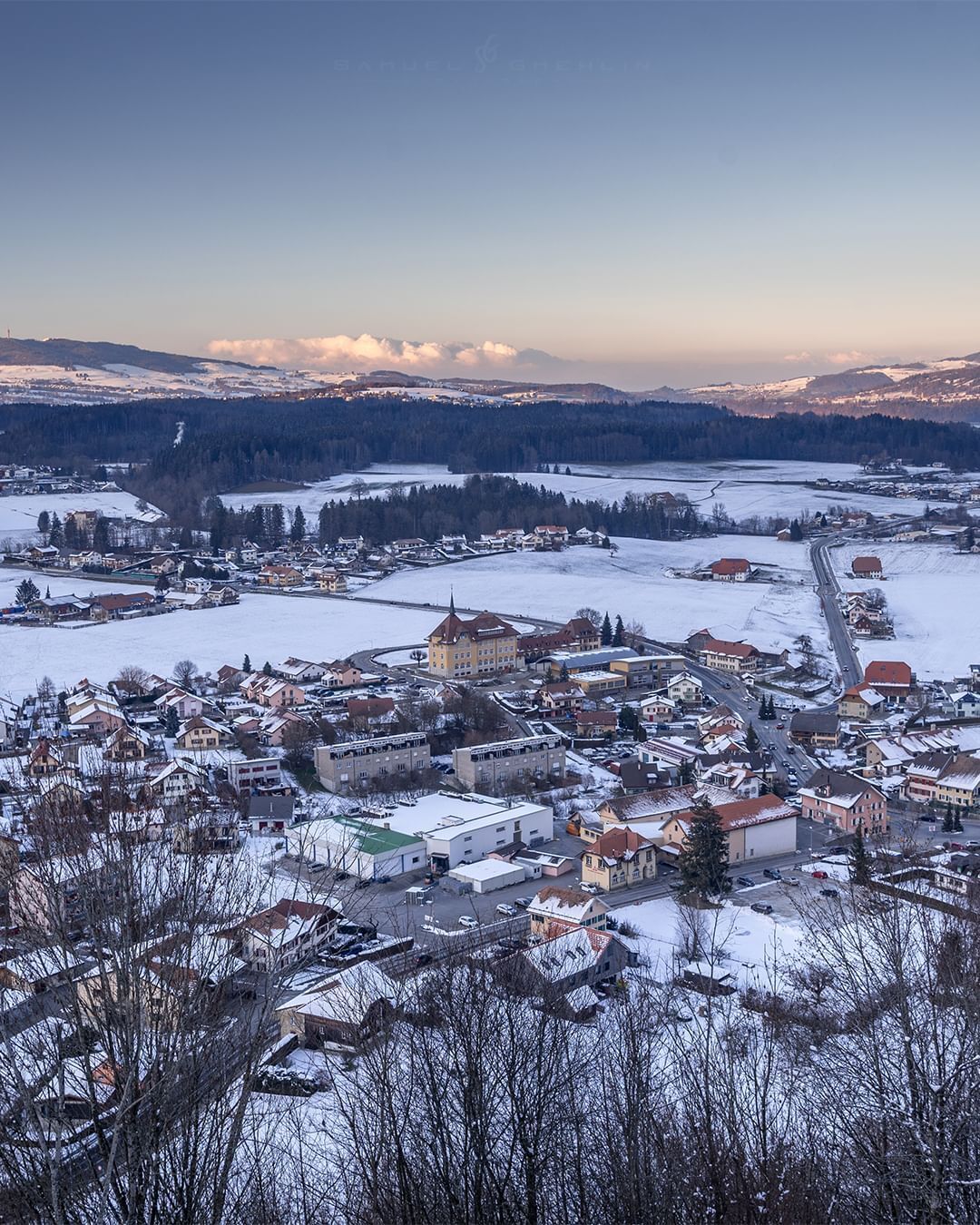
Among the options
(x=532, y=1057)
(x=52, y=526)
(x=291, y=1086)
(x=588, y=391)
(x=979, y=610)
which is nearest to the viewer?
(x=532, y=1057)

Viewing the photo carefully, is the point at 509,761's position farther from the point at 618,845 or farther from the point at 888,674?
the point at 888,674

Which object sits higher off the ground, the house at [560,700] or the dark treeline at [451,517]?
the dark treeline at [451,517]

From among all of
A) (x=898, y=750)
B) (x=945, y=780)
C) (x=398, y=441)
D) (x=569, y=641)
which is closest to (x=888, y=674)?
(x=898, y=750)

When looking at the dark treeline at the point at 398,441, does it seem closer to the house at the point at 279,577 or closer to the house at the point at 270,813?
the house at the point at 279,577

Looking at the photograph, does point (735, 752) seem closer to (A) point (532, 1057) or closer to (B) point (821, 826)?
(B) point (821, 826)

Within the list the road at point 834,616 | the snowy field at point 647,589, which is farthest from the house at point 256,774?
the snowy field at point 647,589

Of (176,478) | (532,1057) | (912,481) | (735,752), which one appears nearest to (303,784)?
(735,752)
